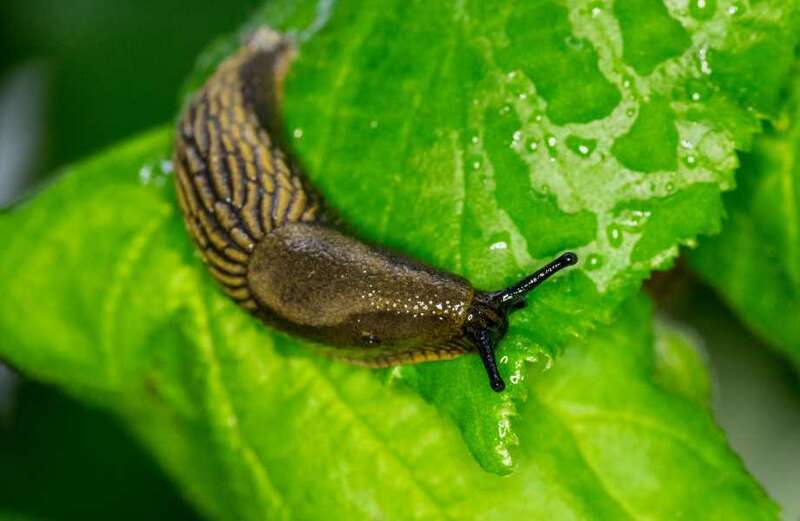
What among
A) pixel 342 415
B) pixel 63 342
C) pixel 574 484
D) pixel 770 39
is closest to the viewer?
pixel 770 39

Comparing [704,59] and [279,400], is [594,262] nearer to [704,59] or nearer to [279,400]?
[704,59]

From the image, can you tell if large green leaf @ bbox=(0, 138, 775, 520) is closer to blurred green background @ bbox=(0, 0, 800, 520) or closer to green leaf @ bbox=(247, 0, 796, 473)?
green leaf @ bbox=(247, 0, 796, 473)

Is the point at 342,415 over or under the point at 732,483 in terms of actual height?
over

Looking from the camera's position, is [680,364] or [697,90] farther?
[680,364]

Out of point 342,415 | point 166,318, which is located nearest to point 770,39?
point 342,415

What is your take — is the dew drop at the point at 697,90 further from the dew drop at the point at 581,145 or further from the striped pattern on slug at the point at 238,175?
the striped pattern on slug at the point at 238,175

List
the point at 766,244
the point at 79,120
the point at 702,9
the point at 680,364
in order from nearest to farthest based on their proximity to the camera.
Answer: the point at 702,9 < the point at 766,244 < the point at 680,364 < the point at 79,120

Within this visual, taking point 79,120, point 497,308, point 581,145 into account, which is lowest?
point 79,120

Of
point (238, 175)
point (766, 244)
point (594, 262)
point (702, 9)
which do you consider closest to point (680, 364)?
point (766, 244)

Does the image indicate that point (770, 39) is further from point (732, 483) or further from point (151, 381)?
point (151, 381)
